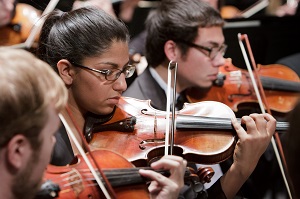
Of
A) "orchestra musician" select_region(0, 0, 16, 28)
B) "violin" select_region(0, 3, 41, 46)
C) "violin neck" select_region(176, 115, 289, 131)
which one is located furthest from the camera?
"violin" select_region(0, 3, 41, 46)

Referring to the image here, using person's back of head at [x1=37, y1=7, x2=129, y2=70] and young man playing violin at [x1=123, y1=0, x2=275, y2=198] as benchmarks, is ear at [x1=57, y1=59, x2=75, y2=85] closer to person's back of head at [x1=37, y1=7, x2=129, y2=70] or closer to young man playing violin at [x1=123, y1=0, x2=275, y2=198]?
person's back of head at [x1=37, y1=7, x2=129, y2=70]

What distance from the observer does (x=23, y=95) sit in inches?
43.4

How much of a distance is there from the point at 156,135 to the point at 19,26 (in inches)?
56.4

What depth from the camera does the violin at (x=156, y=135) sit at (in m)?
1.80

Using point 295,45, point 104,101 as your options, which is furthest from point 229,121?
Result: point 295,45

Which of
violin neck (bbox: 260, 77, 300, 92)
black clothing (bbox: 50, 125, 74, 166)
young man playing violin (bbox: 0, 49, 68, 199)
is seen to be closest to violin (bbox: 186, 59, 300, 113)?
violin neck (bbox: 260, 77, 300, 92)

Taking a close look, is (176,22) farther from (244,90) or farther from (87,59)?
(87,59)

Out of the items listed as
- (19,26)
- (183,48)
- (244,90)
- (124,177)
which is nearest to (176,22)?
(183,48)

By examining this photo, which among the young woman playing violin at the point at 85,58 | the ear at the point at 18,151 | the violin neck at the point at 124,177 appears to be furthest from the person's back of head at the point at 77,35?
the ear at the point at 18,151

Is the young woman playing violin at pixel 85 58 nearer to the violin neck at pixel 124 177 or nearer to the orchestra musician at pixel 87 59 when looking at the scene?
the orchestra musician at pixel 87 59

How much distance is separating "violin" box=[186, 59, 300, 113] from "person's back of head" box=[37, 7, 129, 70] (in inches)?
31.5

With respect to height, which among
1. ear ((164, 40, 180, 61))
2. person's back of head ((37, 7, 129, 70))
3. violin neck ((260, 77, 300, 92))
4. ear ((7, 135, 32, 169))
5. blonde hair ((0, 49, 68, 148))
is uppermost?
blonde hair ((0, 49, 68, 148))

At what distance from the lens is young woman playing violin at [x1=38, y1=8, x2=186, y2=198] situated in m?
1.80

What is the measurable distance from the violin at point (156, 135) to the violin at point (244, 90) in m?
0.57
